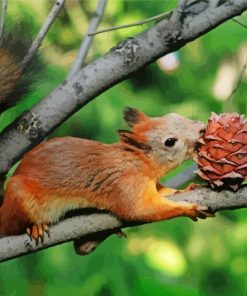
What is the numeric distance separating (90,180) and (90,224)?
0.07 meters

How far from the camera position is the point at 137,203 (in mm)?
897

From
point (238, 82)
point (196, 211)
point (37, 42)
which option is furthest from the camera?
point (238, 82)

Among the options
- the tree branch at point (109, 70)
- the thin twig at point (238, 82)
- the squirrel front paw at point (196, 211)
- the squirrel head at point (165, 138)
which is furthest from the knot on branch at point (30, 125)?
the thin twig at point (238, 82)

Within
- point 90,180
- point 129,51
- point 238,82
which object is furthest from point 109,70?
point 238,82

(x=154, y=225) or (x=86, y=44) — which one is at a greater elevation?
(x=86, y=44)

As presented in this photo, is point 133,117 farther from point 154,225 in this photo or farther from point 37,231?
point 154,225

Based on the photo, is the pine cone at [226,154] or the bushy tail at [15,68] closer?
the pine cone at [226,154]

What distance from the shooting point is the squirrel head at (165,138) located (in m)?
0.90

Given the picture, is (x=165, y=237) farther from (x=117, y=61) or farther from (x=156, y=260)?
(x=117, y=61)

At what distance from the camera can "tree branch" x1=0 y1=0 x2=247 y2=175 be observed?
2.88 ft

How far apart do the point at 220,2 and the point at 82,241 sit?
0.36 metres

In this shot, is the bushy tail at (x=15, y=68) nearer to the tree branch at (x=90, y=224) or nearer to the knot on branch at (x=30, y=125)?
the knot on branch at (x=30, y=125)

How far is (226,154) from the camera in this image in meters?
0.85

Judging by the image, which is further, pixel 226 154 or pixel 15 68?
pixel 15 68
